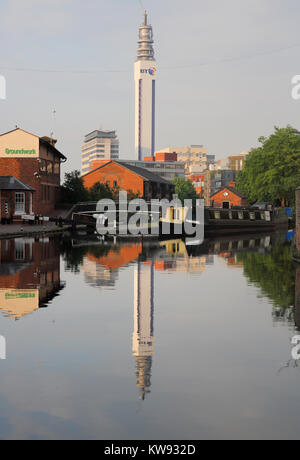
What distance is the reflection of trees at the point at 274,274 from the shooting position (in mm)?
18214

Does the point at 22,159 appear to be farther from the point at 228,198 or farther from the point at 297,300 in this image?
the point at 228,198

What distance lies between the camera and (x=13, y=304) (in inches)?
657

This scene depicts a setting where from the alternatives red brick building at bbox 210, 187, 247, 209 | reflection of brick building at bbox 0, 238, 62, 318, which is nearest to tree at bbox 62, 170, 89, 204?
reflection of brick building at bbox 0, 238, 62, 318

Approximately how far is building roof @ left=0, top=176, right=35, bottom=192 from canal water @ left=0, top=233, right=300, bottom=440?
4273 centimetres

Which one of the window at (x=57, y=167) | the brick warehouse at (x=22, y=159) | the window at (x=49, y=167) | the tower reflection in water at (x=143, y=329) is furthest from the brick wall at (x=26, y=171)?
the tower reflection in water at (x=143, y=329)

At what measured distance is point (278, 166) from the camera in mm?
82188

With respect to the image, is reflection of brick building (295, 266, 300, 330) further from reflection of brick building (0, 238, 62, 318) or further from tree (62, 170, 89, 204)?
tree (62, 170, 89, 204)

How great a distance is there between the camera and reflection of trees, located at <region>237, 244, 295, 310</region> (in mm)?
18214

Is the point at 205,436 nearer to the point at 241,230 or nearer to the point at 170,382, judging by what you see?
the point at 170,382

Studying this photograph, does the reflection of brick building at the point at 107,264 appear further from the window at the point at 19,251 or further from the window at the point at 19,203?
the window at the point at 19,203

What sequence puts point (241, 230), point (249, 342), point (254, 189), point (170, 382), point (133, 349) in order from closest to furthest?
point (170, 382) < point (133, 349) < point (249, 342) < point (241, 230) < point (254, 189)

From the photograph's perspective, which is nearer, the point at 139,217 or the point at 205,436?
the point at 205,436
